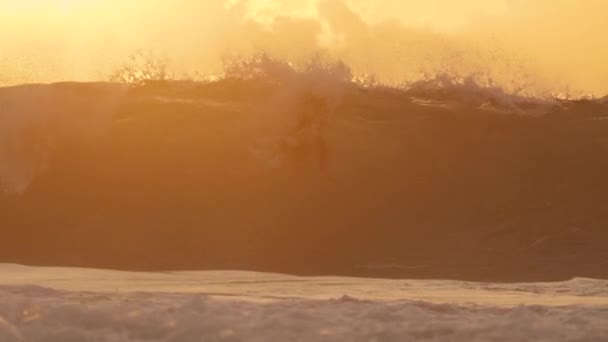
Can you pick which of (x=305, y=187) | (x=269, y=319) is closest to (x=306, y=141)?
(x=305, y=187)

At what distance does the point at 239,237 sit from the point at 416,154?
3.09 meters

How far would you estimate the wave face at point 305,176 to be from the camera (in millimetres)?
12211

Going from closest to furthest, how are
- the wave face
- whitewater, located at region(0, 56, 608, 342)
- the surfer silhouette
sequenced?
1. whitewater, located at region(0, 56, 608, 342)
2. the wave face
3. the surfer silhouette

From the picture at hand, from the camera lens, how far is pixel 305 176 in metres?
14.0

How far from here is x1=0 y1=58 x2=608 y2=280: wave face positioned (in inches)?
481

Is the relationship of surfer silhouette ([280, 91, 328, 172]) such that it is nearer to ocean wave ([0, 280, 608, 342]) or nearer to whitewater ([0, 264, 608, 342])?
whitewater ([0, 264, 608, 342])

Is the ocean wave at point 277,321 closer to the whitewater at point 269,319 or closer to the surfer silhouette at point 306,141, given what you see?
the whitewater at point 269,319

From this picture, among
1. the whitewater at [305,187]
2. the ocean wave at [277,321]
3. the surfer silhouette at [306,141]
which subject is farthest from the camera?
the surfer silhouette at [306,141]

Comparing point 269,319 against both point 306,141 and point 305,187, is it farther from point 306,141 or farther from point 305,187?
point 306,141

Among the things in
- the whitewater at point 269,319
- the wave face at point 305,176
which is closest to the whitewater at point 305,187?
the wave face at point 305,176

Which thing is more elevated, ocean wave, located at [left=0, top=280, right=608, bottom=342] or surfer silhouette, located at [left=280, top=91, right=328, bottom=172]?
→ surfer silhouette, located at [left=280, top=91, right=328, bottom=172]

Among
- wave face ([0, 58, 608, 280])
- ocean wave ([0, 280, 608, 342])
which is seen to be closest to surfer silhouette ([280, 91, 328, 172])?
wave face ([0, 58, 608, 280])

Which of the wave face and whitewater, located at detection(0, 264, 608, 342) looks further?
the wave face

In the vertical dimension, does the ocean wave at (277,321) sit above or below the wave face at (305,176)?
below
